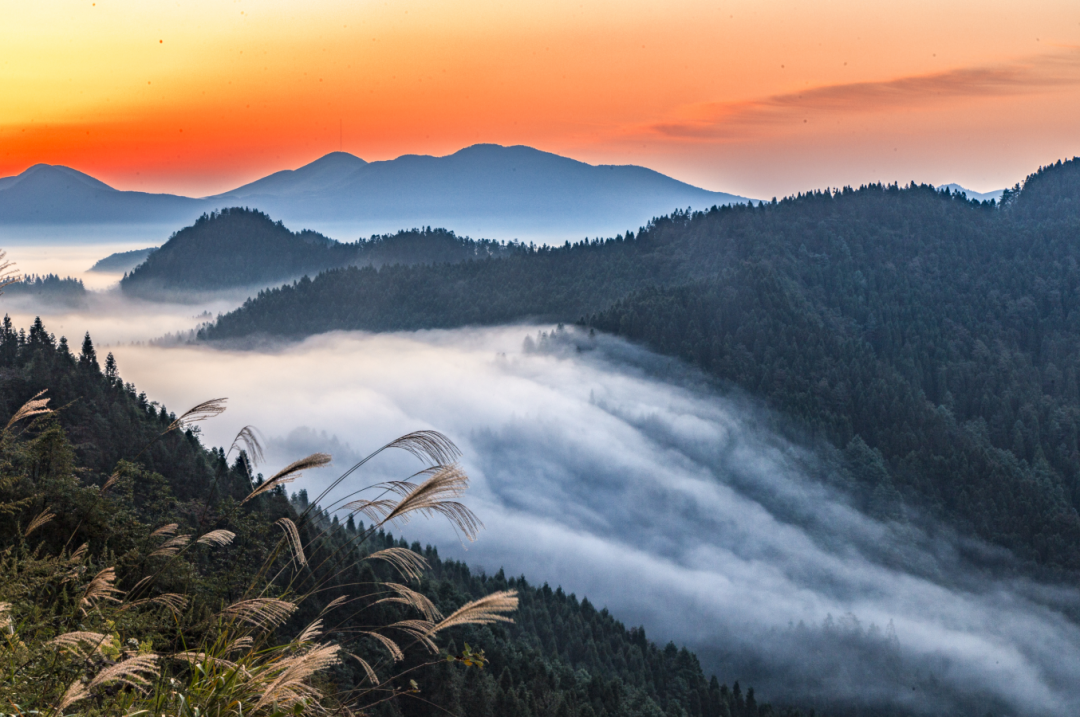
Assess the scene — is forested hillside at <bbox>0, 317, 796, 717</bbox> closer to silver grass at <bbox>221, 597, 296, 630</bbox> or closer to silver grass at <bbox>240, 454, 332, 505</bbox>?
silver grass at <bbox>240, 454, 332, 505</bbox>

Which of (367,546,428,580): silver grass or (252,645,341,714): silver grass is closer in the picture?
(252,645,341,714): silver grass

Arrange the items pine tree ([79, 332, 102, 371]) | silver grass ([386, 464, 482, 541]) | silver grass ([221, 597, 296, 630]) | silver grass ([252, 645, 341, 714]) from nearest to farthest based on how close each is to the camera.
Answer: silver grass ([252, 645, 341, 714])
silver grass ([386, 464, 482, 541])
silver grass ([221, 597, 296, 630])
pine tree ([79, 332, 102, 371])

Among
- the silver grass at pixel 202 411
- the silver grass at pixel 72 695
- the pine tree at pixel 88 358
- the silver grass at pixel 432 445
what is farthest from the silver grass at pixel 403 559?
the pine tree at pixel 88 358

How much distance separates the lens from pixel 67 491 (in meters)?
14.1

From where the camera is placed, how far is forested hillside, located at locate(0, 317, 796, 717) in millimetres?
5848

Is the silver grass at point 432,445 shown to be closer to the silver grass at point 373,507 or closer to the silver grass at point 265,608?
the silver grass at point 373,507

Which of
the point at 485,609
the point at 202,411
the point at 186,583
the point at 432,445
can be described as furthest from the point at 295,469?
the point at 186,583

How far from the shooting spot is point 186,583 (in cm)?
1075

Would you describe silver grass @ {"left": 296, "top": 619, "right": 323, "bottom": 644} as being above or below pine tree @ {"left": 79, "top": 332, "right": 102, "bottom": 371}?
above

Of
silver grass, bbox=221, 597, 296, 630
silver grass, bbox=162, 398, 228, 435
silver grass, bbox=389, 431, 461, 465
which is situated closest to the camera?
silver grass, bbox=221, 597, 296, 630

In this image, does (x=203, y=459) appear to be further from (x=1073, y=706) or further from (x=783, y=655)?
(x=1073, y=706)

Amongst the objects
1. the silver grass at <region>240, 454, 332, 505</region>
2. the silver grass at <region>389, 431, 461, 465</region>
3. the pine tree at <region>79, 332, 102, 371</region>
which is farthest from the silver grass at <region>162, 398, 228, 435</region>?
the pine tree at <region>79, 332, 102, 371</region>

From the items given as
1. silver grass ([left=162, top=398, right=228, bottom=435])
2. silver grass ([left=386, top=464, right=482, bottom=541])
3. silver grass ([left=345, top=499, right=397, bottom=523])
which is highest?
silver grass ([left=162, top=398, right=228, bottom=435])

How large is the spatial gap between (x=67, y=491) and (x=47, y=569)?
26.1ft
